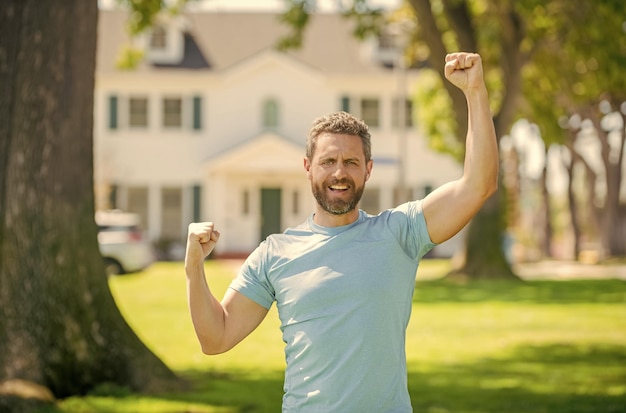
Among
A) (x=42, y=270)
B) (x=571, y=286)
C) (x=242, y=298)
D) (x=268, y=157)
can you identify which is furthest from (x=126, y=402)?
(x=268, y=157)

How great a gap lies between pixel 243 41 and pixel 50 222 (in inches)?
1362

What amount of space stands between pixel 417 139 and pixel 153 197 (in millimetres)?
9593

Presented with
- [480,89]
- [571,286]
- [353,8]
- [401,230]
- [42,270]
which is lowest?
[571,286]

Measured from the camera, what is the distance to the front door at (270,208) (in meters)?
41.3

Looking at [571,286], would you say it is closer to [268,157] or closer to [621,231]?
[268,157]

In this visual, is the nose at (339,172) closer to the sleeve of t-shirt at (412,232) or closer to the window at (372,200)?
the sleeve of t-shirt at (412,232)

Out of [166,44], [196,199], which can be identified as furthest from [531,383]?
[166,44]

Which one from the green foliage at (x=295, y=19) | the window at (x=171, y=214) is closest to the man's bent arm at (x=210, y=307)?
the green foliage at (x=295, y=19)

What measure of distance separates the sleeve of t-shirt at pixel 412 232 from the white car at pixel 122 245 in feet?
81.8

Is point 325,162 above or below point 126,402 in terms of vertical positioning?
above

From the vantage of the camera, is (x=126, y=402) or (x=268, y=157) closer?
(x=126, y=402)

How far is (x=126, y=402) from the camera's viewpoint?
29.4 feet

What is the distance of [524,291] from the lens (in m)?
23.3

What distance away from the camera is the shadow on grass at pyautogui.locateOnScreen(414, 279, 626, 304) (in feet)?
69.7
